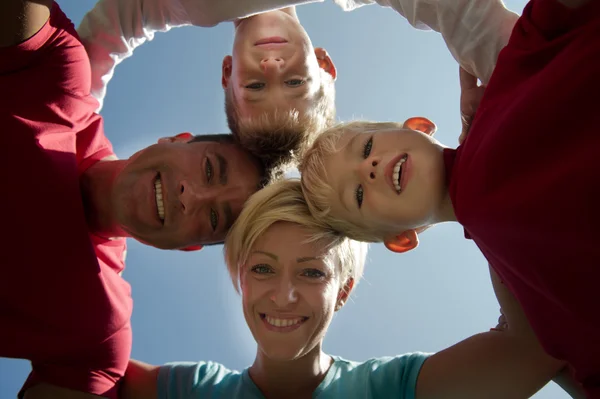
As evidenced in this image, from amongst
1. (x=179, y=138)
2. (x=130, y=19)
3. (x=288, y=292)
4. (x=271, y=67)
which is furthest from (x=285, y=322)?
(x=130, y=19)

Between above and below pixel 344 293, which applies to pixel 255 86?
above

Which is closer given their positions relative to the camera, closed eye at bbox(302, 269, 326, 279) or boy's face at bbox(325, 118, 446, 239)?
boy's face at bbox(325, 118, 446, 239)

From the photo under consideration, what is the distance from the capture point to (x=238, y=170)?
222cm

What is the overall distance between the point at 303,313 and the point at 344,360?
497 millimetres

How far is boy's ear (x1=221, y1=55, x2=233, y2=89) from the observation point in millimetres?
2693

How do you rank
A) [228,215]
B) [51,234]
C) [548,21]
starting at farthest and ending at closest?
1. [228,215]
2. [51,234]
3. [548,21]

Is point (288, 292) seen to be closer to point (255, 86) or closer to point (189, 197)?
point (189, 197)

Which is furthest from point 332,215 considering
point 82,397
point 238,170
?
point 82,397

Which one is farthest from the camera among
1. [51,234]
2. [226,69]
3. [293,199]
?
[226,69]

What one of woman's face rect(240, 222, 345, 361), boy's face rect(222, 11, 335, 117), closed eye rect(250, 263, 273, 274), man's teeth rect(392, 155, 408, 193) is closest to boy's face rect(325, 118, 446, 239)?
man's teeth rect(392, 155, 408, 193)

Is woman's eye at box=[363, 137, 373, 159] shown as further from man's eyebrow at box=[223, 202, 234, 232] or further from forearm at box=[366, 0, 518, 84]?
man's eyebrow at box=[223, 202, 234, 232]

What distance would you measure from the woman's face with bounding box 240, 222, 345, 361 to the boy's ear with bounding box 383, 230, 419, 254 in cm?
23

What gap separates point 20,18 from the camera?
1.71 metres

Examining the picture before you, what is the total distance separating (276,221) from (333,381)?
2.26 ft
